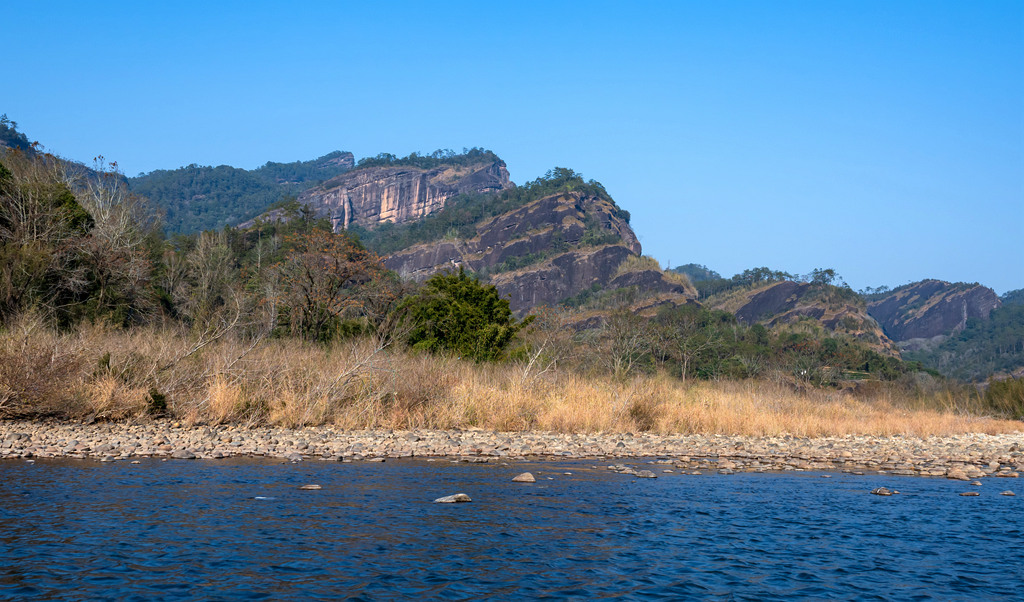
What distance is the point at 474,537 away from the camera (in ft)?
26.9

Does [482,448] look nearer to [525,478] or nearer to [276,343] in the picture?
[525,478]

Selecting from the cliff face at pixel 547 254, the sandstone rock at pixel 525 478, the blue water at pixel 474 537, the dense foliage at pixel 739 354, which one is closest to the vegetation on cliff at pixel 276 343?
the dense foliage at pixel 739 354

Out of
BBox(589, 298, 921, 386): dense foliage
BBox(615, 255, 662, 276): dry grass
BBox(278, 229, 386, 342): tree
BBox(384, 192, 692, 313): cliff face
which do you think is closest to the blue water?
BBox(278, 229, 386, 342): tree

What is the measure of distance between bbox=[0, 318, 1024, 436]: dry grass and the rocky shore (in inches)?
23.2

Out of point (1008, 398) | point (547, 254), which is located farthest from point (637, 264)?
point (1008, 398)

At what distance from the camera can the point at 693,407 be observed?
20.3m

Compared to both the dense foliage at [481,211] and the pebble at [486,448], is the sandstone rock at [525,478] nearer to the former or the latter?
the pebble at [486,448]

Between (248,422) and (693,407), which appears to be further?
(693,407)

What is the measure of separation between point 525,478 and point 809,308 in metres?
121

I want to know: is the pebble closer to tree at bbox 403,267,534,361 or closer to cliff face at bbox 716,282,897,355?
tree at bbox 403,267,534,361

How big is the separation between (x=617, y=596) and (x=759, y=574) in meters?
1.69

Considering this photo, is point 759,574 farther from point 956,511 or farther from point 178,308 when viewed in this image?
point 178,308

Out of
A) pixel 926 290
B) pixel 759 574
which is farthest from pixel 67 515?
pixel 926 290

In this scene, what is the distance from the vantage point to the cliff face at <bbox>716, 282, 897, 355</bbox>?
A: 11638cm
